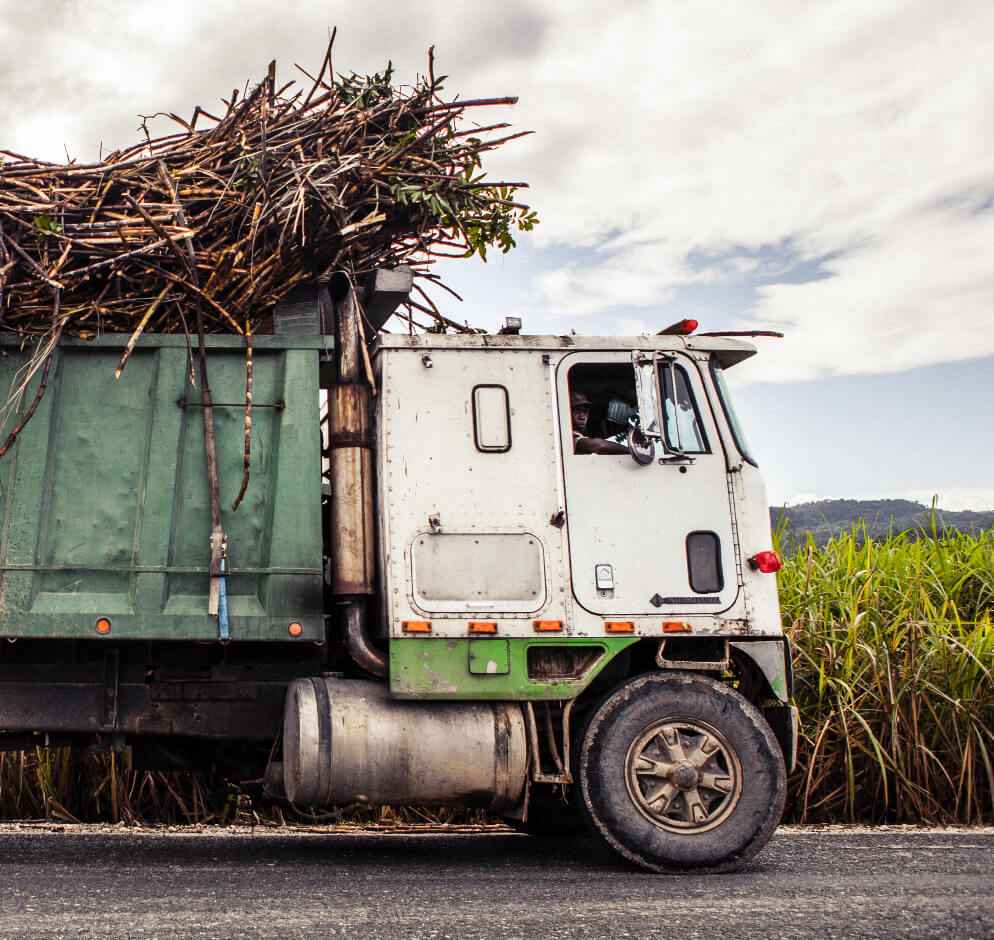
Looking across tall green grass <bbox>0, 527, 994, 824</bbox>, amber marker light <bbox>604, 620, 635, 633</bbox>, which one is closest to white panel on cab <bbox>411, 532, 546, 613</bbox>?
amber marker light <bbox>604, 620, 635, 633</bbox>

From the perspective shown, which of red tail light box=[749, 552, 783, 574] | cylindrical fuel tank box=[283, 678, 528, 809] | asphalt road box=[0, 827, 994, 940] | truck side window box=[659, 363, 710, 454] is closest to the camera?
asphalt road box=[0, 827, 994, 940]

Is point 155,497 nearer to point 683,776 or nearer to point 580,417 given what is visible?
point 580,417

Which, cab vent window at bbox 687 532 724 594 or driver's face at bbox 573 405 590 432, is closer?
cab vent window at bbox 687 532 724 594

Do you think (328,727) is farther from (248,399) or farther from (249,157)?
(249,157)

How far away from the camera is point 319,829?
25.8 ft

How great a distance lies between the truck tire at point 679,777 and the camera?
18.4 feet

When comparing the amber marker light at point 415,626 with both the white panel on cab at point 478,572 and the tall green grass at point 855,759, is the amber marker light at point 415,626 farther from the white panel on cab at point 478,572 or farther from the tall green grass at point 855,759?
the tall green grass at point 855,759

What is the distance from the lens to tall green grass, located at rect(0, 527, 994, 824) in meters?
7.79

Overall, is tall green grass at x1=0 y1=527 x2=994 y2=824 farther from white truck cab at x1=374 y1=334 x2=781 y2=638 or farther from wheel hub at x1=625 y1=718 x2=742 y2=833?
white truck cab at x1=374 y1=334 x2=781 y2=638

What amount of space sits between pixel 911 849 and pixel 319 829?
377cm

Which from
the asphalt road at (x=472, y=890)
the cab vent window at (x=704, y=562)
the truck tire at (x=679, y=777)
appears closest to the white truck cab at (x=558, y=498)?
the cab vent window at (x=704, y=562)

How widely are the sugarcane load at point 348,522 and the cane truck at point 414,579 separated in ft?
0.05

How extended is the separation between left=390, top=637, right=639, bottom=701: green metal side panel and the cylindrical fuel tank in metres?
0.11

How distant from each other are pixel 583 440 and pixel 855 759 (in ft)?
11.6
